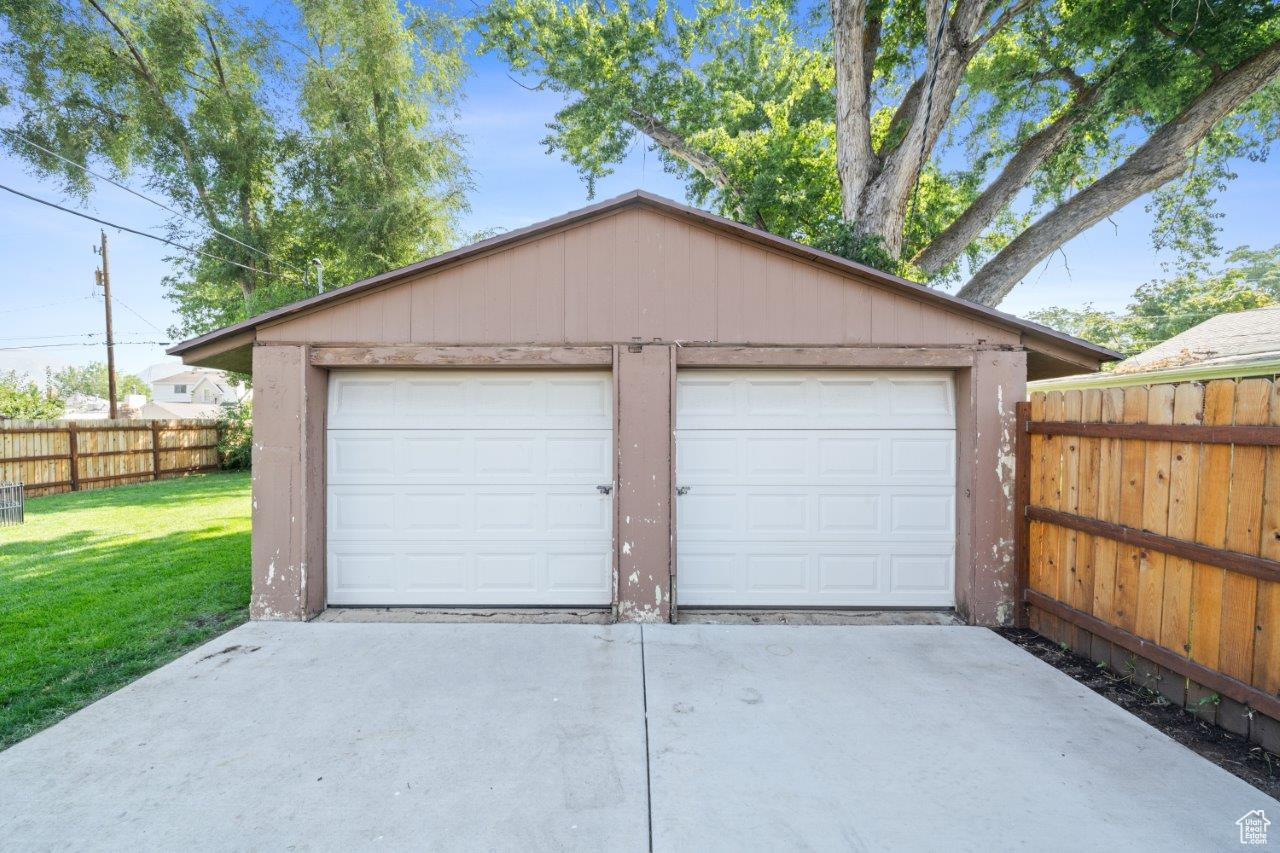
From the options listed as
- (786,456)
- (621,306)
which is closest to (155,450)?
(621,306)

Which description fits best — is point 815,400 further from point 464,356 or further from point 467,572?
point 467,572

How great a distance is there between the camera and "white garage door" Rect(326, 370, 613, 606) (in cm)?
470

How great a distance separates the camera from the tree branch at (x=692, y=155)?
1179cm

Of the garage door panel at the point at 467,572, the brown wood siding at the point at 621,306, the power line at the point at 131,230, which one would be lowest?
the garage door panel at the point at 467,572

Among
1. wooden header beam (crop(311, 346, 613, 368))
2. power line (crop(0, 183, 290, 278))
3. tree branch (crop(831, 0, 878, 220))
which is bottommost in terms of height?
wooden header beam (crop(311, 346, 613, 368))

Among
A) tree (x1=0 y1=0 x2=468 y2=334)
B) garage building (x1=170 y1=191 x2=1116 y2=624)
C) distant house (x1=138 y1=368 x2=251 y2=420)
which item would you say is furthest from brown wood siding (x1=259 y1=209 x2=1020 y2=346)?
distant house (x1=138 y1=368 x2=251 y2=420)

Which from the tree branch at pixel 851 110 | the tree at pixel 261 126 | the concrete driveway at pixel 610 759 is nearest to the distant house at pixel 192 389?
the tree at pixel 261 126

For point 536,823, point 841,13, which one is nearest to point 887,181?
point 841,13

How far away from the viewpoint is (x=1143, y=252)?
1220cm

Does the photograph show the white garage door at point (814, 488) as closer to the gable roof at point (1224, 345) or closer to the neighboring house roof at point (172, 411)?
the gable roof at point (1224, 345)

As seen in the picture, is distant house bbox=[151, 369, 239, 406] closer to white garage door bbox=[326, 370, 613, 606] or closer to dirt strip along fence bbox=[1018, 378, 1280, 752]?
white garage door bbox=[326, 370, 613, 606]

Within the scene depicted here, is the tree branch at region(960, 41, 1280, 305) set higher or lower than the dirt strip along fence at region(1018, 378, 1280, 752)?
higher

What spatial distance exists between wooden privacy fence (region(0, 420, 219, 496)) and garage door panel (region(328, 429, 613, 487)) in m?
11.1

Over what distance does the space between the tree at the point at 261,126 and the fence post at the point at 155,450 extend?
3.55 meters
